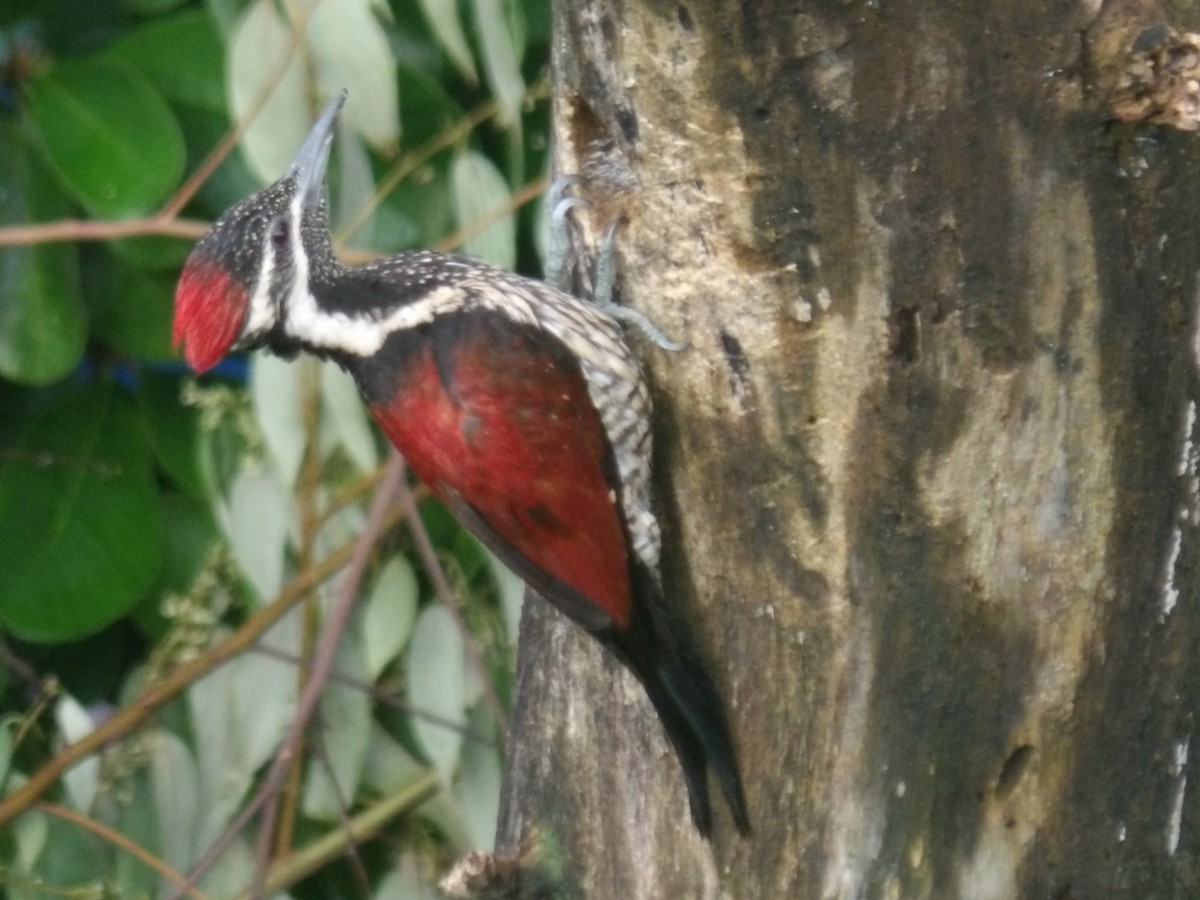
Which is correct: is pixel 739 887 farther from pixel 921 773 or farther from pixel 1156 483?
pixel 1156 483

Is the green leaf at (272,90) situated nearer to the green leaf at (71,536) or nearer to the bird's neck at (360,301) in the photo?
the bird's neck at (360,301)

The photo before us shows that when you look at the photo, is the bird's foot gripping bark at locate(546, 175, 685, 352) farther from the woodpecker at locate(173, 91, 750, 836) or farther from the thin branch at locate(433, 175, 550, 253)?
the thin branch at locate(433, 175, 550, 253)

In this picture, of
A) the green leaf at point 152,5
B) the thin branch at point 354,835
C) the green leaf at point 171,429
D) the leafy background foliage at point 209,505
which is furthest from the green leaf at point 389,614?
the green leaf at point 152,5

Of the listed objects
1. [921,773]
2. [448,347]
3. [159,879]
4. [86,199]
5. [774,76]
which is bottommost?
[159,879]

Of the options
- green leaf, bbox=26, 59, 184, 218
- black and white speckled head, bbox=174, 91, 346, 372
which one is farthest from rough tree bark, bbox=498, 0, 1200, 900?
green leaf, bbox=26, 59, 184, 218

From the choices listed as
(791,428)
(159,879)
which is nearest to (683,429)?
(791,428)

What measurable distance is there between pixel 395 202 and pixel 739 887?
41.9 inches

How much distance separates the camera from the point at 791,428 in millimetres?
1401

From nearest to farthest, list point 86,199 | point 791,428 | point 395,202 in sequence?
1. point 791,428
2. point 86,199
3. point 395,202

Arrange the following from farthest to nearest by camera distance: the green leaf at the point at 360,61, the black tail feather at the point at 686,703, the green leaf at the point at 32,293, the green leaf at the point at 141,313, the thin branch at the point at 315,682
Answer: the green leaf at the point at 141,313
the green leaf at the point at 32,293
the thin branch at the point at 315,682
the green leaf at the point at 360,61
the black tail feather at the point at 686,703

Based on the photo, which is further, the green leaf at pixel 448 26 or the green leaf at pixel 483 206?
the green leaf at pixel 483 206

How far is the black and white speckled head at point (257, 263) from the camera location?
1.62 m

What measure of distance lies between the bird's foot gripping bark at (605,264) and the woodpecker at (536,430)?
0.02m

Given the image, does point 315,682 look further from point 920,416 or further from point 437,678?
point 920,416
